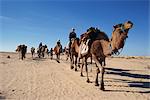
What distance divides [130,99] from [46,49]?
4224 cm

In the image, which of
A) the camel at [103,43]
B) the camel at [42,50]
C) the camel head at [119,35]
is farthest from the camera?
the camel at [42,50]

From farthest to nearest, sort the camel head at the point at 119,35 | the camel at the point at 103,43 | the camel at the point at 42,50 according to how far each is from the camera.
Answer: the camel at the point at 42,50
the camel at the point at 103,43
the camel head at the point at 119,35

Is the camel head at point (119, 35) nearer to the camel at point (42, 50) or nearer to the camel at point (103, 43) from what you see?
the camel at point (103, 43)

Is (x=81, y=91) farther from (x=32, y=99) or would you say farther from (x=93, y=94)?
(x=32, y=99)

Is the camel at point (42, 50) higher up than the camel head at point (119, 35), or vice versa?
the camel at point (42, 50)

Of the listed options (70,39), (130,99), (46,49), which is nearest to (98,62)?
(130,99)

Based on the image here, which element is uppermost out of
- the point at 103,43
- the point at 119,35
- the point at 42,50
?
the point at 42,50

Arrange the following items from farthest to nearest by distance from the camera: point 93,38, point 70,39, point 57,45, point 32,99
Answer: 1. point 57,45
2. point 70,39
3. point 93,38
4. point 32,99

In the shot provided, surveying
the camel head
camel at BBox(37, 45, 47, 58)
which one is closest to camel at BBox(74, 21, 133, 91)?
the camel head

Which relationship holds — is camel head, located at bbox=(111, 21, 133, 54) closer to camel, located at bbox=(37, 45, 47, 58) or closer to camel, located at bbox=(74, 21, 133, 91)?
camel, located at bbox=(74, 21, 133, 91)

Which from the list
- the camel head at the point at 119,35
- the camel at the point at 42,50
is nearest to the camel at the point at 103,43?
the camel head at the point at 119,35

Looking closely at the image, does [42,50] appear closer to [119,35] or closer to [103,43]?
[103,43]

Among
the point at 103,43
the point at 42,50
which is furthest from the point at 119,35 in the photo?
the point at 42,50

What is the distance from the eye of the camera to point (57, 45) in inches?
1444
